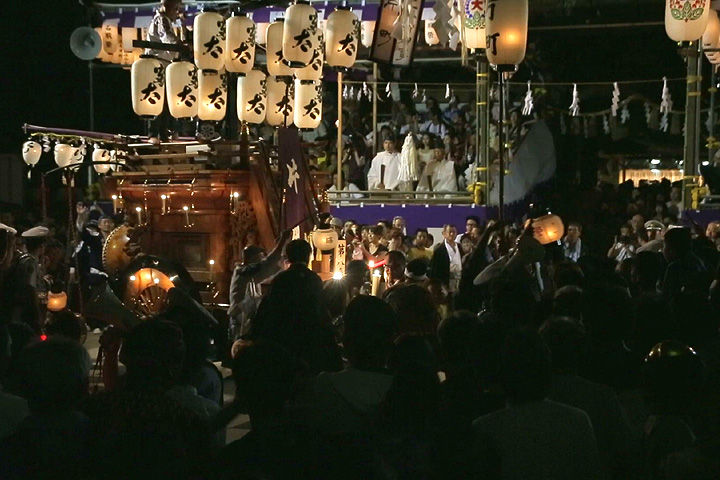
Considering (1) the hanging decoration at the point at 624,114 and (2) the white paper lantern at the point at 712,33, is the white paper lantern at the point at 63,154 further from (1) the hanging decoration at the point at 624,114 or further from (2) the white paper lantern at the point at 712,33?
(2) the white paper lantern at the point at 712,33

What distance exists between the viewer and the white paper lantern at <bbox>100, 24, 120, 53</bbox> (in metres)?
23.6

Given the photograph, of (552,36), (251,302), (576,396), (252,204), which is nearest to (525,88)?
(552,36)

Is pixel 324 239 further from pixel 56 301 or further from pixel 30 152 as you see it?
pixel 30 152

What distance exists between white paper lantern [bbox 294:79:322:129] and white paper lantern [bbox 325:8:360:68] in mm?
678

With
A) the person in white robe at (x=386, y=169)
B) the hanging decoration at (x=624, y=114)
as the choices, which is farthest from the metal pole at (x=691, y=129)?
the person in white robe at (x=386, y=169)

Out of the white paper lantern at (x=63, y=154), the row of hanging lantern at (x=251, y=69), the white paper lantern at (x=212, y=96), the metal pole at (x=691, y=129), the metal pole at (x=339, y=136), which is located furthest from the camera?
the white paper lantern at (x=63, y=154)

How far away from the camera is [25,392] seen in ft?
10.7

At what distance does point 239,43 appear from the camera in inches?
530

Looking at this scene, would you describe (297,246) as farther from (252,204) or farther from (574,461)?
(252,204)

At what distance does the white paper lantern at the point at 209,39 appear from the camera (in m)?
13.1

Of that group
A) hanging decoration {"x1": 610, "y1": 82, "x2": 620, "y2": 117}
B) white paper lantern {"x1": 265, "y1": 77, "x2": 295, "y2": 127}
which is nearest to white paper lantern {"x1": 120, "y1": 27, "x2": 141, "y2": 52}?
white paper lantern {"x1": 265, "y1": 77, "x2": 295, "y2": 127}

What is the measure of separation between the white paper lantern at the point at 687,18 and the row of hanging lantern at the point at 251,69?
16.5ft

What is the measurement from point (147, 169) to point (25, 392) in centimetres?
955

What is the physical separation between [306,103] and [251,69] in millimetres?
1076
